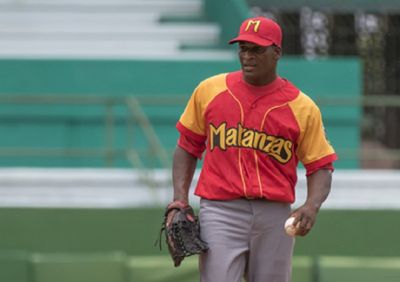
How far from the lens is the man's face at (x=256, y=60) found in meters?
5.57

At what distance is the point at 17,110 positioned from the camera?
509 inches

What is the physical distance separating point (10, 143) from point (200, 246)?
7.66 meters

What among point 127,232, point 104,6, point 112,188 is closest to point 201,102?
point 127,232

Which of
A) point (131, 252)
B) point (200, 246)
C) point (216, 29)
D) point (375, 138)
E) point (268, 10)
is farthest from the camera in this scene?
point (375, 138)

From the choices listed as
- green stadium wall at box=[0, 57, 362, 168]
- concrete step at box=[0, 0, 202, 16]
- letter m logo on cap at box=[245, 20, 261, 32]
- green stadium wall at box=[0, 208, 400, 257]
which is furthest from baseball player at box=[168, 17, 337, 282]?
concrete step at box=[0, 0, 202, 16]

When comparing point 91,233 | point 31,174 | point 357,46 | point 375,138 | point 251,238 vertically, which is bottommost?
point 375,138

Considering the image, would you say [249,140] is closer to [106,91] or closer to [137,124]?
[137,124]

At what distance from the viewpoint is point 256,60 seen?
18.3 ft

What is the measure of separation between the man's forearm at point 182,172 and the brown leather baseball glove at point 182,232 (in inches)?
1.8

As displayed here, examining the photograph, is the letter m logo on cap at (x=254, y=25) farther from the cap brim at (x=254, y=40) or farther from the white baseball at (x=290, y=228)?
the white baseball at (x=290, y=228)

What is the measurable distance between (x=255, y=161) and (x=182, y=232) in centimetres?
46

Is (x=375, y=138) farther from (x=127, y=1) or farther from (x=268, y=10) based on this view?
(x=127, y=1)

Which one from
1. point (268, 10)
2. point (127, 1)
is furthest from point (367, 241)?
point (268, 10)

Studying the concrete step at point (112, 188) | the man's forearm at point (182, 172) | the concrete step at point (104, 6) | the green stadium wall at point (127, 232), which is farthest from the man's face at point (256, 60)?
the concrete step at point (104, 6)
